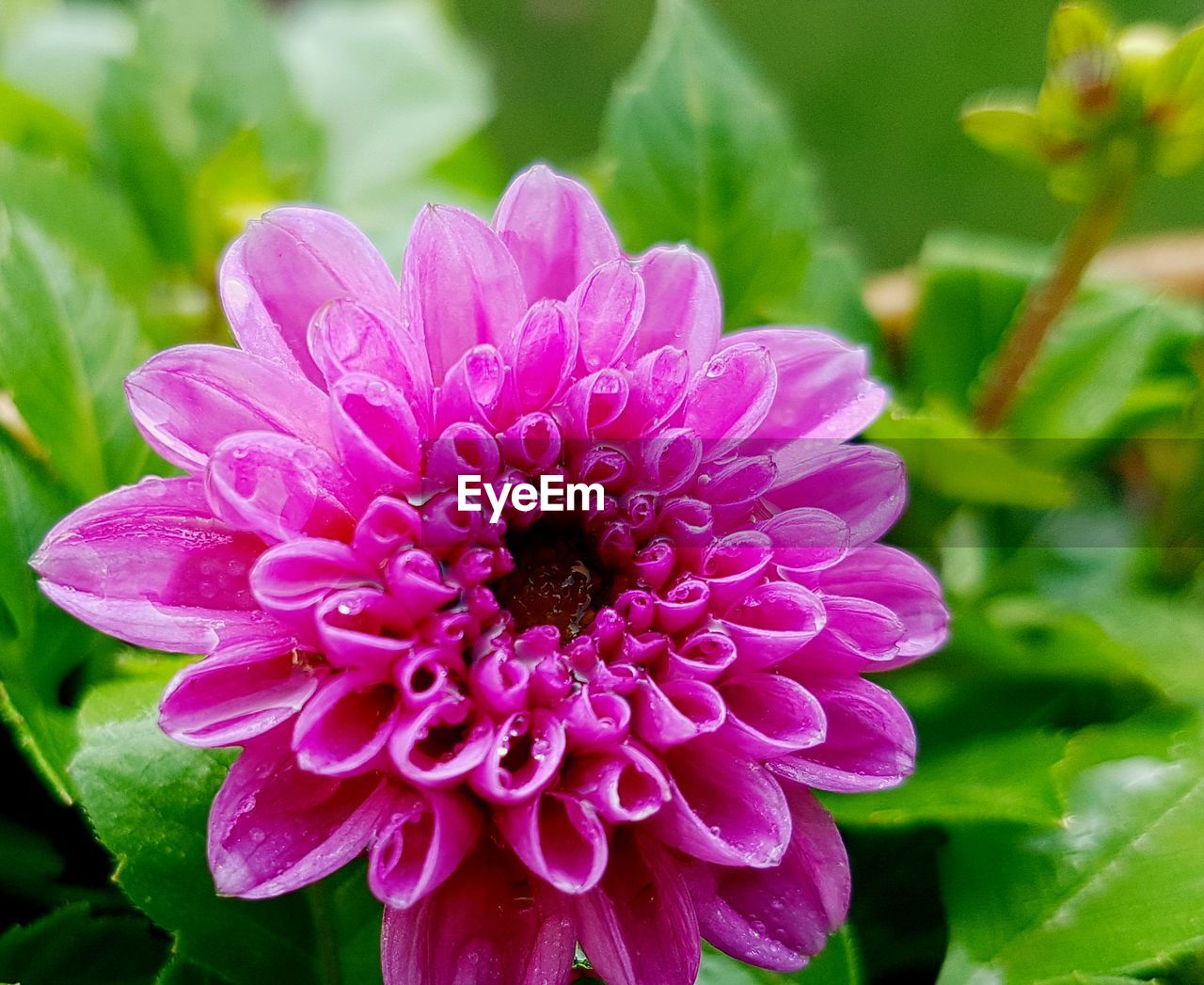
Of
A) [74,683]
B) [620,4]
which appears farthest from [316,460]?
[620,4]

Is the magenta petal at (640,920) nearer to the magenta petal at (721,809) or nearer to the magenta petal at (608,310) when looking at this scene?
the magenta petal at (721,809)

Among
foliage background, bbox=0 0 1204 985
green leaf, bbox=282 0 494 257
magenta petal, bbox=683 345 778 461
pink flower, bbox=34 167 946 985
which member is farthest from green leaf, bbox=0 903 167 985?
green leaf, bbox=282 0 494 257

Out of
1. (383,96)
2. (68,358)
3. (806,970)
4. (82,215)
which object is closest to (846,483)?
(806,970)

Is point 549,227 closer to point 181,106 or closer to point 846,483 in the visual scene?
point 846,483

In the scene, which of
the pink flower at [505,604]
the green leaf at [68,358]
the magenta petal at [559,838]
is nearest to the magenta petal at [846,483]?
the pink flower at [505,604]

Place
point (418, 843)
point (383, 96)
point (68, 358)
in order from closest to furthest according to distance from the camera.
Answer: point (418, 843) → point (68, 358) → point (383, 96)

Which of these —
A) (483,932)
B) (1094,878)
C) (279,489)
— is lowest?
(1094,878)
